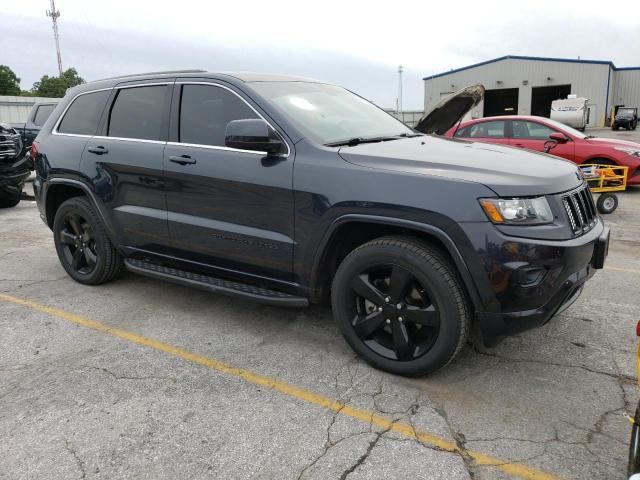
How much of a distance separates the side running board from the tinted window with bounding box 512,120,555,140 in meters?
7.90

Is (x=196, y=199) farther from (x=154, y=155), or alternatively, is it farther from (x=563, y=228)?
(x=563, y=228)

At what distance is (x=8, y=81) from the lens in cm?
5816

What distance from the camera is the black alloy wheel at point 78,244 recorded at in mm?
4798

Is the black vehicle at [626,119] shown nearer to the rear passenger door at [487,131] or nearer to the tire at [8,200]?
the rear passenger door at [487,131]

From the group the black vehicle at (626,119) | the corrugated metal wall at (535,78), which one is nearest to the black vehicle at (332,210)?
the black vehicle at (626,119)

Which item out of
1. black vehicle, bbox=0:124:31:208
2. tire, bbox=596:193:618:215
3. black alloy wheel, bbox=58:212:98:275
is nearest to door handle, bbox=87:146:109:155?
black alloy wheel, bbox=58:212:98:275

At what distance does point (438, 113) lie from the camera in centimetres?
727

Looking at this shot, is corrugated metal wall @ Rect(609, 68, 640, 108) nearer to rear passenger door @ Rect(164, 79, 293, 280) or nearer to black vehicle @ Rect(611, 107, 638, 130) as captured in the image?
black vehicle @ Rect(611, 107, 638, 130)

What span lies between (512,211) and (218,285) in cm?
206

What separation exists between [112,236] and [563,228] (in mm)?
3443

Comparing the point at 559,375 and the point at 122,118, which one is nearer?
the point at 559,375

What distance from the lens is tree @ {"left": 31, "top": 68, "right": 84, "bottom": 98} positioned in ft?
163

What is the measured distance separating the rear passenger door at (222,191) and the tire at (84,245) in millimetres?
1009

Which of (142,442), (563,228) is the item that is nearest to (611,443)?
(563,228)
